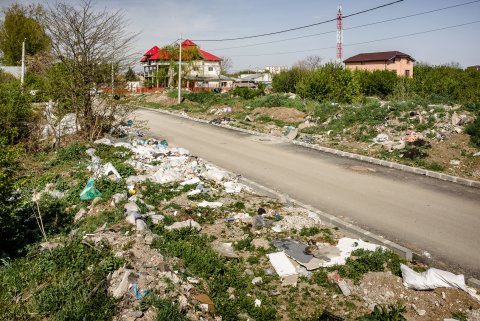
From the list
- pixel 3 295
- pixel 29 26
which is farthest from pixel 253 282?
pixel 29 26

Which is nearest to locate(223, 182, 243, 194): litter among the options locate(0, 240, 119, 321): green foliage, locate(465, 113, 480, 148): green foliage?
locate(0, 240, 119, 321): green foliage

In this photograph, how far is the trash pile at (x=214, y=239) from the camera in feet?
15.4

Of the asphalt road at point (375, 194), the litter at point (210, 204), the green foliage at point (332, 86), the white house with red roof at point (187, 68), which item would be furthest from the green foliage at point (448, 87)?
the white house with red roof at point (187, 68)

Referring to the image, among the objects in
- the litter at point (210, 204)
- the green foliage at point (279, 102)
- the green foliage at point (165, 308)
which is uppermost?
the green foliage at point (279, 102)

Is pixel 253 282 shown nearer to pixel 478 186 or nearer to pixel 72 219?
pixel 72 219

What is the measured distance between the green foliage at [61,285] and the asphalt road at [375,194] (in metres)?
5.05

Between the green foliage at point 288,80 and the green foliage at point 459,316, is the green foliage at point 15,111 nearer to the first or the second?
the green foliage at point 459,316

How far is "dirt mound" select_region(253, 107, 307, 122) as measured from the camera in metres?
21.0

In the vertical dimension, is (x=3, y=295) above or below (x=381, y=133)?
below

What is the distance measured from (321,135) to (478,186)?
771 centimetres

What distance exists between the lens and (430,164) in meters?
11.6

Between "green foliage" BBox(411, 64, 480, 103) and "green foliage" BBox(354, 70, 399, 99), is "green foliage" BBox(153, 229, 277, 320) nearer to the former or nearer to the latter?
"green foliage" BBox(411, 64, 480, 103)

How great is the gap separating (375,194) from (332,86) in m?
19.1

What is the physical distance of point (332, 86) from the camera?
88.1 feet
